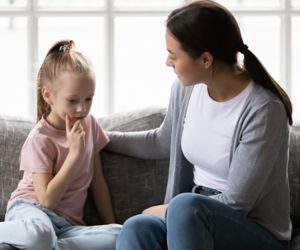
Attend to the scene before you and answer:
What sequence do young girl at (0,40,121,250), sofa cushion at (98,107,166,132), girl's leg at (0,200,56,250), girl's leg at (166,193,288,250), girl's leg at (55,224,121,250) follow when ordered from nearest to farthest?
girl's leg at (166,193,288,250) → girl's leg at (0,200,56,250) → girl's leg at (55,224,121,250) → young girl at (0,40,121,250) → sofa cushion at (98,107,166,132)

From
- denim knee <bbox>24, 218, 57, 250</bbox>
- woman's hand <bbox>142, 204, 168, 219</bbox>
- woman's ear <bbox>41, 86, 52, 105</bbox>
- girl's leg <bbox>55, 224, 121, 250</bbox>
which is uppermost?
woman's ear <bbox>41, 86, 52, 105</bbox>

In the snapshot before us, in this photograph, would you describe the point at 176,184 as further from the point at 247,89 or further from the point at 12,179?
the point at 12,179

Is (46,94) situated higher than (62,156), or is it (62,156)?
(46,94)

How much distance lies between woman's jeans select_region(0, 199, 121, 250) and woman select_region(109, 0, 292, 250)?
0.61ft

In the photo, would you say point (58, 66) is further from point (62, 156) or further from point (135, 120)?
point (135, 120)

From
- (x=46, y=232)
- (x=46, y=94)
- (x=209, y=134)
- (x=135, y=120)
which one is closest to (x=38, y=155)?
(x=46, y=94)

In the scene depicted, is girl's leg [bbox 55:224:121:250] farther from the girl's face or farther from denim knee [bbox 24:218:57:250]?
the girl's face

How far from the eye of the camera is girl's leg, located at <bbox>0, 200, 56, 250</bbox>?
7.02 ft

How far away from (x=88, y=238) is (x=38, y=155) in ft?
1.09

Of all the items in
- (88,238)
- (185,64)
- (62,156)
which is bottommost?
(88,238)

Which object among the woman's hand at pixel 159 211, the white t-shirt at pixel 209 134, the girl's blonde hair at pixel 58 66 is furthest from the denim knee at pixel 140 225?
the girl's blonde hair at pixel 58 66

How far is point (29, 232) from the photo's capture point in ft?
7.09

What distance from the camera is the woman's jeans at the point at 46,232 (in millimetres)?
2148

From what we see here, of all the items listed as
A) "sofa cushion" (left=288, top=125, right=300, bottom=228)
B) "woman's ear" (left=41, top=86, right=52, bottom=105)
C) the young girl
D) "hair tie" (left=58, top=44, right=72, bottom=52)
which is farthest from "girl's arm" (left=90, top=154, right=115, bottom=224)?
"sofa cushion" (left=288, top=125, right=300, bottom=228)
